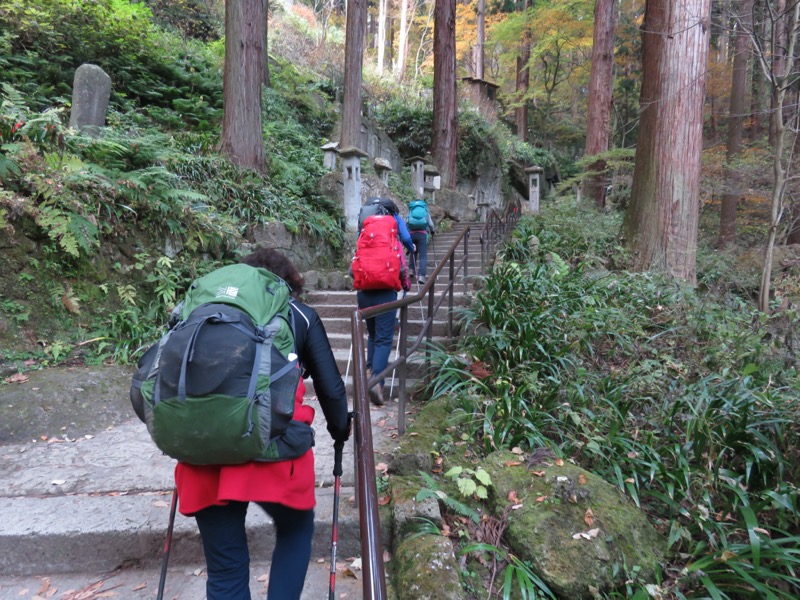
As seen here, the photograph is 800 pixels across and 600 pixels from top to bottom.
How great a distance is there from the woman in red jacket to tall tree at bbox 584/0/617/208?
1173cm

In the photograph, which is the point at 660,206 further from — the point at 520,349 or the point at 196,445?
the point at 196,445

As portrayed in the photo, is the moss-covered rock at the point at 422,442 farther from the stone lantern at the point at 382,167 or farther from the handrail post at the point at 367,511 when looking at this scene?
the stone lantern at the point at 382,167

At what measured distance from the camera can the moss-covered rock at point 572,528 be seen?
2369 mm

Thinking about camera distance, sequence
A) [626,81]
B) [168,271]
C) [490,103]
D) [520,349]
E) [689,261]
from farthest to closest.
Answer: [490,103]
[626,81]
[689,261]
[168,271]
[520,349]

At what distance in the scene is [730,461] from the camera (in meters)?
3.12

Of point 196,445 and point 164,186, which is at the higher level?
point 164,186

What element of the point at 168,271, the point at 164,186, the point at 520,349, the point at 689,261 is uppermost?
the point at 164,186

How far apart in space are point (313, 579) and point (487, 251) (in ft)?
22.8

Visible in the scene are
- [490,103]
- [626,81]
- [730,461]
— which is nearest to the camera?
[730,461]

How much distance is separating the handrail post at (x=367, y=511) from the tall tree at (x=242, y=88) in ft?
23.1

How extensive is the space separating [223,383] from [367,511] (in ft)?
1.89

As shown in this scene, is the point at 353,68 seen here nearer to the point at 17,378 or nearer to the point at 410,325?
the point at 410,325

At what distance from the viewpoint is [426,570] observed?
2.17 meters

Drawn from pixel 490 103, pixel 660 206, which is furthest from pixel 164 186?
pixel 490 103
